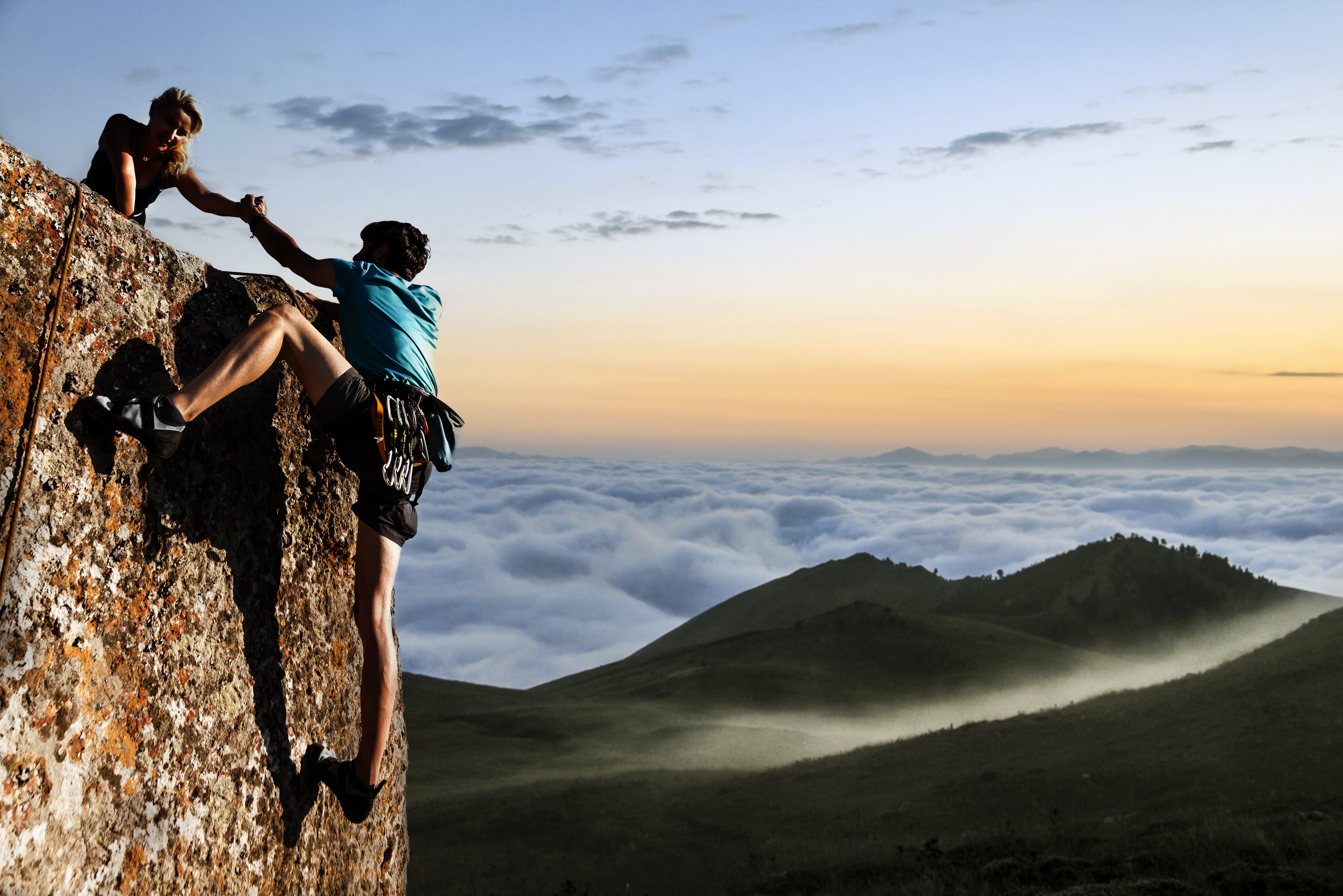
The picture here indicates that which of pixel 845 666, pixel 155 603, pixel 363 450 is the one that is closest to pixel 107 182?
pixel 363 450

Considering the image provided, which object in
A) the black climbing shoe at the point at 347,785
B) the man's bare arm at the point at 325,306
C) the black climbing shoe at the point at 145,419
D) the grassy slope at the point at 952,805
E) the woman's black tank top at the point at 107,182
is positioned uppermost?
the woman's black tank top at the point at 107,182

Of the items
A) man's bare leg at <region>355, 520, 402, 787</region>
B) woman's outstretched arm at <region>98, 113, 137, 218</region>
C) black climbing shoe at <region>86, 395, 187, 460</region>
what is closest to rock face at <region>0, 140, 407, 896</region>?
black climbing shoe at <region>86, 395, 187, 460</region>

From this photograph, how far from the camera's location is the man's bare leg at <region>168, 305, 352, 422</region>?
12.2 feet

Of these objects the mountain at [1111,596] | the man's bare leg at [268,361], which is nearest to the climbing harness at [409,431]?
the man's bare leg at [268,361]

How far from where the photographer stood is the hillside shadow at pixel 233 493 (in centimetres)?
383

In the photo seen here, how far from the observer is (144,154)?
4.52m

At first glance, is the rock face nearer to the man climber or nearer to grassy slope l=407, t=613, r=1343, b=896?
the man climber

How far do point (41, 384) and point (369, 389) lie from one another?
128 centimetres

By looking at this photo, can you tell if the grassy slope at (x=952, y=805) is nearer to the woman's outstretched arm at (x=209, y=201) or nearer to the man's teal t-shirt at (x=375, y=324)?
the man's teal t-shirt at (x=375, y=324)

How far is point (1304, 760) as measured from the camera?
14758mm

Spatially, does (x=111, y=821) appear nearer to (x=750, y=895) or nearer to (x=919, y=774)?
(x=750, y=895)

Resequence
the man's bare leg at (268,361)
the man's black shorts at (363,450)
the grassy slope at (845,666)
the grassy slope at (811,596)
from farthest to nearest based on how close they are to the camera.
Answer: the grassy slope at (811,596), the grassy slope at (845,666), the man's black shorts at (363,450), the man's bare leg at (268,361)

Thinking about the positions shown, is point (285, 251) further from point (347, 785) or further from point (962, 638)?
point (962, 638)

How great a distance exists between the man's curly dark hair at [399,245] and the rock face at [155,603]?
0.63 metres
